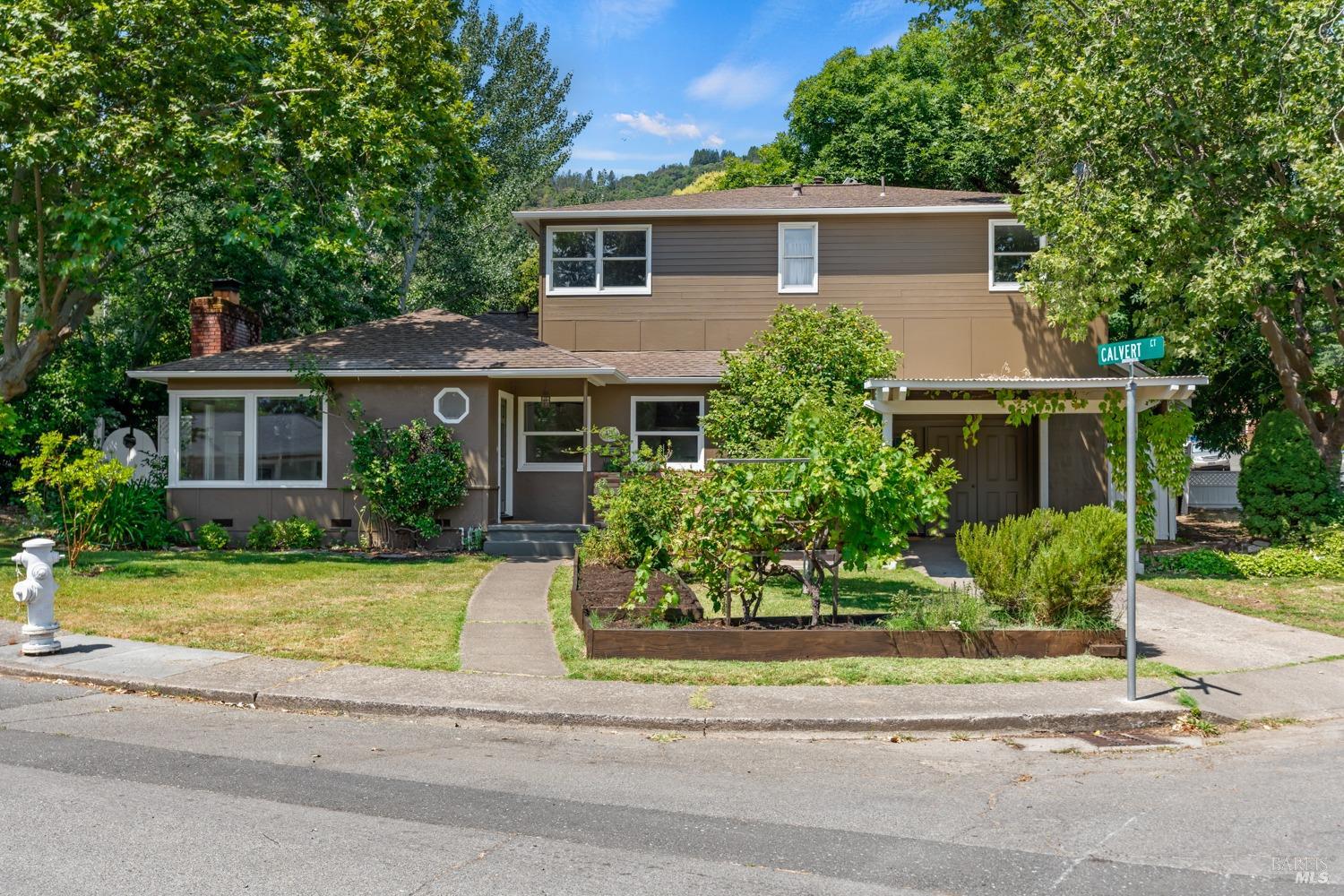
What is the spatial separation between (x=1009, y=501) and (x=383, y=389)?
473 inches

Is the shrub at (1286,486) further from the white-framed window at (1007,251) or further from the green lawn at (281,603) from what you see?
the green lawn at (281,603)

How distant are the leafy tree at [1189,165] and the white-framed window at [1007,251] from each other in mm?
1611

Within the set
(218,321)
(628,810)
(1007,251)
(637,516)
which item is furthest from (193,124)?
(1007,251)

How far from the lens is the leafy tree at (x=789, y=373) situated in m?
15.9

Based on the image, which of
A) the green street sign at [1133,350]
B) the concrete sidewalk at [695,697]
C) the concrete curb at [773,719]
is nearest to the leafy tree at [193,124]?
the concrete sidewalk at [695,697]

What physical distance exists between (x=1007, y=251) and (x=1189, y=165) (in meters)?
4.19

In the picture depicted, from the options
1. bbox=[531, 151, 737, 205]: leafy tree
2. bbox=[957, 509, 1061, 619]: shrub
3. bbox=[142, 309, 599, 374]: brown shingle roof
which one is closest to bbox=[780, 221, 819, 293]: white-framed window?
bbox=[142, 309, 599, 374]: brown shingle roof

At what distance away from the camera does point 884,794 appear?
5.68 meters

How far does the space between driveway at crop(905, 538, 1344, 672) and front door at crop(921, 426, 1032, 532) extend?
6755 mm

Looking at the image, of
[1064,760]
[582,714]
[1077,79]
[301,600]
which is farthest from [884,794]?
[1077,79]

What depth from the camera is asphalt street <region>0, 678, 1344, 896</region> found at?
440 centimetres

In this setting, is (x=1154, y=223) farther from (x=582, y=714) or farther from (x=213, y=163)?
(x=213, y=163)

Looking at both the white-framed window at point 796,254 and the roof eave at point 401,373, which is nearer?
the roof eave at point 401,373

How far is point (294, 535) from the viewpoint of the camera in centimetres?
1677
